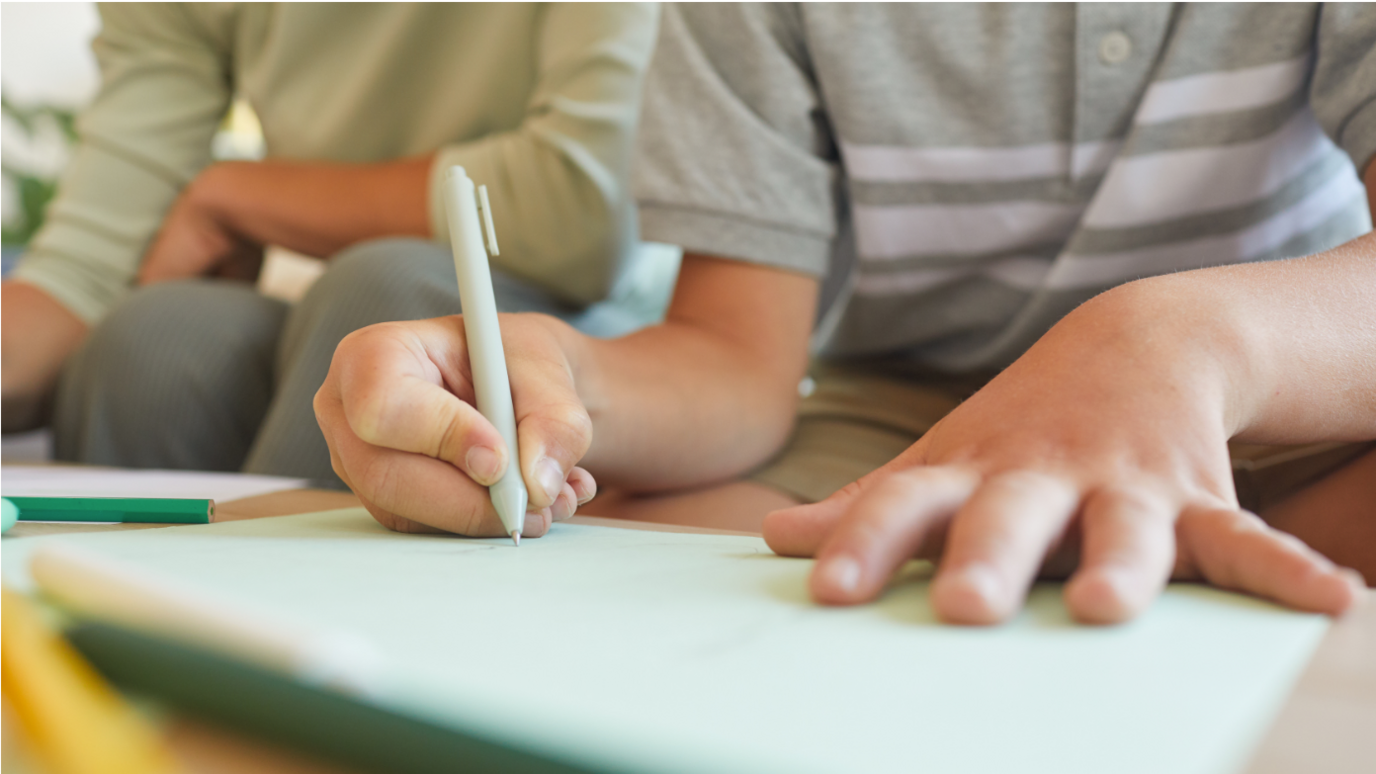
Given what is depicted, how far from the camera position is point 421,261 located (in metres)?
0.52

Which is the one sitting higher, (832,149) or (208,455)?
(832,149)

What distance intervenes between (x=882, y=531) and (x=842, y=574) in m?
0.02

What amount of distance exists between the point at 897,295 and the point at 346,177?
18.1 inches

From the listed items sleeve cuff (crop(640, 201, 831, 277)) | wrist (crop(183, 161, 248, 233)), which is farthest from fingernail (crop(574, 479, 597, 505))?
wrist (crop(183, 161, 248, 233))

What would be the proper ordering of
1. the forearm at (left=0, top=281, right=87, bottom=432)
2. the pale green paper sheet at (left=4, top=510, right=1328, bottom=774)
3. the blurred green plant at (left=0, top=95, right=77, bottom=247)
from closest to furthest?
the pale green paper sheet at (left=4, top=510, right=1328, bottom=774) → the forearm at (left=0, top=281, right=87, bottom=432) → the blurred green plant at (left=0, top=95, right=77, bottom=247)

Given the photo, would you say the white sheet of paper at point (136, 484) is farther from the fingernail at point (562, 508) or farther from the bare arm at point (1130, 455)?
the bare arm at point (1130, 455)

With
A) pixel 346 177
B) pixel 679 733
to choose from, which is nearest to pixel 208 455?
pixel 346 177

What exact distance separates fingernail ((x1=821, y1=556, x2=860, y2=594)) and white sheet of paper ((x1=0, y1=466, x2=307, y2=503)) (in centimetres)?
27

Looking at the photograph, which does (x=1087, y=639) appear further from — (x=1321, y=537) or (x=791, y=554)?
(x=1321, y=537)

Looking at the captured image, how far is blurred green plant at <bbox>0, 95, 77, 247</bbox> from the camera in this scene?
1.50m

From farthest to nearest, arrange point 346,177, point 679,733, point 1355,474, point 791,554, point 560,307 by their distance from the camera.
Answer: point 346,177
point 560,307
point 1355,474
point 791,554
point 679,733

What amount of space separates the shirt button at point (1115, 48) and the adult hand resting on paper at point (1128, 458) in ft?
0.63

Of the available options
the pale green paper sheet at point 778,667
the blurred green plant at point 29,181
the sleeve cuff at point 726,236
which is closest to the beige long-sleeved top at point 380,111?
the sleeve cuff at point 726,236

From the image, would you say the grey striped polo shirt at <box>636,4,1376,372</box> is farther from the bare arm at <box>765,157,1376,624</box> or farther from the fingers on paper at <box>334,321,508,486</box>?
the fingers on paper at <box>334,321,508,486</box>
